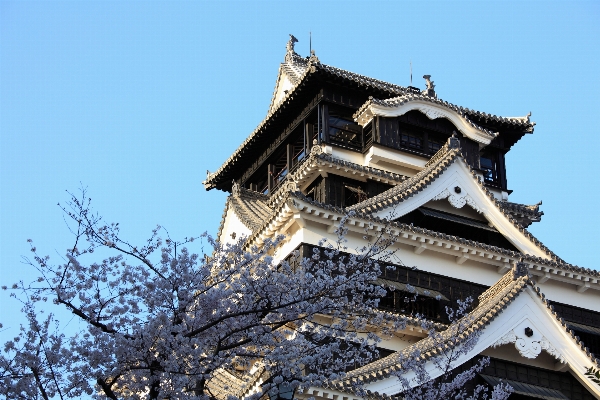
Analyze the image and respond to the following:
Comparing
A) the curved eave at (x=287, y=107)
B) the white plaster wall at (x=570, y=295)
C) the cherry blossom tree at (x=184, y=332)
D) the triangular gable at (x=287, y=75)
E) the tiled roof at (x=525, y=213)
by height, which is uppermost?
the triangular gable at (x=287, y=75)

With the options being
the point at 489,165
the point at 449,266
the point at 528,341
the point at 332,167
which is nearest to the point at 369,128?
the point at 332,167

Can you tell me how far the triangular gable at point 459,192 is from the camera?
24.0m

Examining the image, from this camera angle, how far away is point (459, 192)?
24.6 metres

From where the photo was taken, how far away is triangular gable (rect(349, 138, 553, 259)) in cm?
2402

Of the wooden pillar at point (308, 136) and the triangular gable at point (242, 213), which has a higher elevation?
the wooden pillar at point (308, 136)

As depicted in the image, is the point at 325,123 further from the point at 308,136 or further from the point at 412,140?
the point at 412,140

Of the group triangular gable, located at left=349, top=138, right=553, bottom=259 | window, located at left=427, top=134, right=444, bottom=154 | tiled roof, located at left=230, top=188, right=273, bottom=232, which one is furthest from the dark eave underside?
triangular gable, located at left=349, top=138, right=553, bottom=259

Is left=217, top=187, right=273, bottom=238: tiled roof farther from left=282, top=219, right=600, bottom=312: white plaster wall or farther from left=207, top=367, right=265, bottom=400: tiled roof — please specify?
left=207, top=367, right=265, bottom=400: tiled roof

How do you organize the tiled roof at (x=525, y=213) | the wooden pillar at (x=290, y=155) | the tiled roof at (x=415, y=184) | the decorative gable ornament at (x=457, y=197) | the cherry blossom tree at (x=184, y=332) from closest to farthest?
1. the cherry blossom tree at (x=184, y=332)
2. the tiled roof at (x=415, y=184)
3. the decorative gable ornament at (x=457, y=197)
4. the tiled roof at (x=525, y=213)
5. the wooden pillar at (x=290, y=155)

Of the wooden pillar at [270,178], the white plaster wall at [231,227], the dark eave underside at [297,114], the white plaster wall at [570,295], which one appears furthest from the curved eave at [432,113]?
the white plaster wall at [570,295]

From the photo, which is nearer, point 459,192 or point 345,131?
point 459,192

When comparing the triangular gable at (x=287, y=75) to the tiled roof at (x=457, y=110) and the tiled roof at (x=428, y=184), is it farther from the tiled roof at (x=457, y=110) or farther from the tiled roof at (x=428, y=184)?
the tiled roof at (x=428, y=184)

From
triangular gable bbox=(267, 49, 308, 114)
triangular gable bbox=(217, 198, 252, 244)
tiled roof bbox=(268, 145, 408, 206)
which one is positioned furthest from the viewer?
triangular gable bbox=(267, 49, 308, 114)

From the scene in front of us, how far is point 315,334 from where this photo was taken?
49.2 feet
